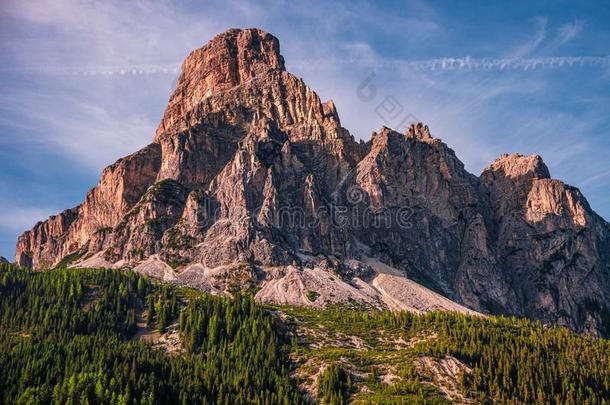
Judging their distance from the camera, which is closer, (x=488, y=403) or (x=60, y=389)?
(x=60, y=389)

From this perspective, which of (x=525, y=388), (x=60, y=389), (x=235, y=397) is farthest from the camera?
(x=525, y=388)

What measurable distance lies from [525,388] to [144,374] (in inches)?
3599

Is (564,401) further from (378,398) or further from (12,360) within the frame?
(12,360)

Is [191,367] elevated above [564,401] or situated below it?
above

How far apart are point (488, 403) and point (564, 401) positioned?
23.1 m

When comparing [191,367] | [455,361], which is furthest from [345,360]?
[191,367]

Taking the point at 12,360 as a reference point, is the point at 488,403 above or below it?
below

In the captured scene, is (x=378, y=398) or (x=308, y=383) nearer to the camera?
(x=378, y=398)

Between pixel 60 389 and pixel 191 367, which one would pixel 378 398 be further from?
pixel 60 389

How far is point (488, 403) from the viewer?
17050cm

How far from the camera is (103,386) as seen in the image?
15862cm

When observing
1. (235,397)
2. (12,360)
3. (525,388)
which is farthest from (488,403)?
(12,360)

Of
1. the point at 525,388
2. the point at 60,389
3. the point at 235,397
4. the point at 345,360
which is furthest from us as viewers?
the point at 345,360

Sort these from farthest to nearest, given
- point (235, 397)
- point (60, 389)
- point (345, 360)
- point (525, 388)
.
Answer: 1. point (345, 360)
2. point (525, 388)
3. point (235, 397)
4. point (60, 389)
